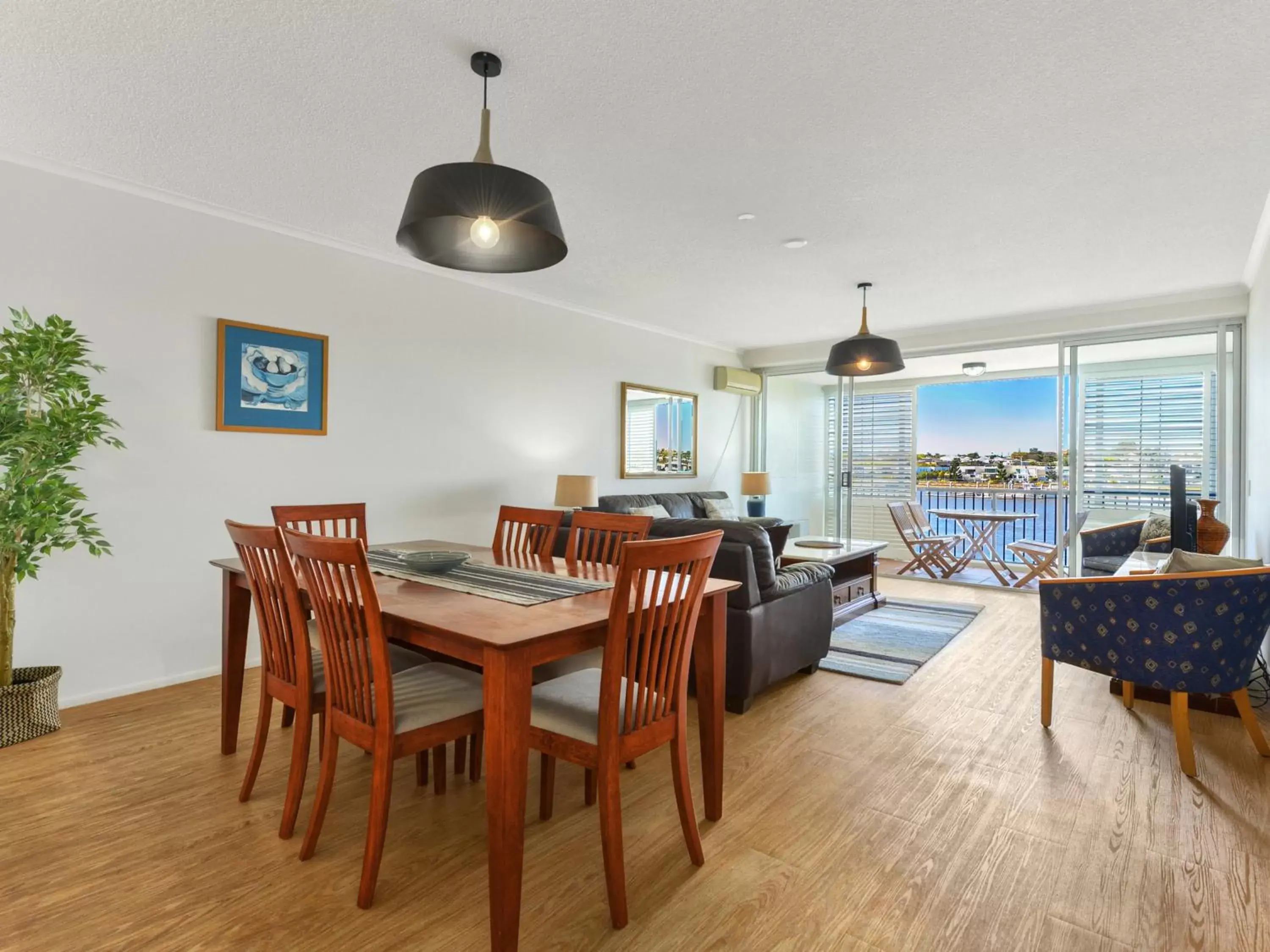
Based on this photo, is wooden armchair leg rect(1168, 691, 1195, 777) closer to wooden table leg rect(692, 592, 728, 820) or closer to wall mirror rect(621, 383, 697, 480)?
wooden table leg rect(692, 592, 728, 820)

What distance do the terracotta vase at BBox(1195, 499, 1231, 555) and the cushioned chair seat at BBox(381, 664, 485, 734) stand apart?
3.87m

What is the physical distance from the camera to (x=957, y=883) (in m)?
1.83

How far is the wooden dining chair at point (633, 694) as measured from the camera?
1.64m

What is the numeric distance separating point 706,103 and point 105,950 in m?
Answer: 3.02

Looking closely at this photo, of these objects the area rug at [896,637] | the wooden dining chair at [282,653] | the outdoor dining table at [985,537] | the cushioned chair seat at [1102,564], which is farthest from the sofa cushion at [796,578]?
the outdoor dining table at [985,537]

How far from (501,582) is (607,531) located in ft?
2.38

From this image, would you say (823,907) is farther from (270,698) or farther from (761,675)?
(270,698)

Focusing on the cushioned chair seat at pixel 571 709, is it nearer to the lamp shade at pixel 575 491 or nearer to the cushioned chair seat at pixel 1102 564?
the lamp shade at pixel 575 491

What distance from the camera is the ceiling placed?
1.99 meters

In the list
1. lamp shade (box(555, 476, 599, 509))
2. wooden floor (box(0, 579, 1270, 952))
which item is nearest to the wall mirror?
lamp shade (box(555, 476, 599, 509))

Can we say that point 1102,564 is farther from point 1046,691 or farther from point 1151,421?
point 1046,691

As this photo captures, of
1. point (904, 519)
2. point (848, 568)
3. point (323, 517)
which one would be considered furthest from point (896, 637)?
point (323, 517)

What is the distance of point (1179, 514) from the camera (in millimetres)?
3717

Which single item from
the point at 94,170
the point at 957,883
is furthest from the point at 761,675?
the point at 94,170
